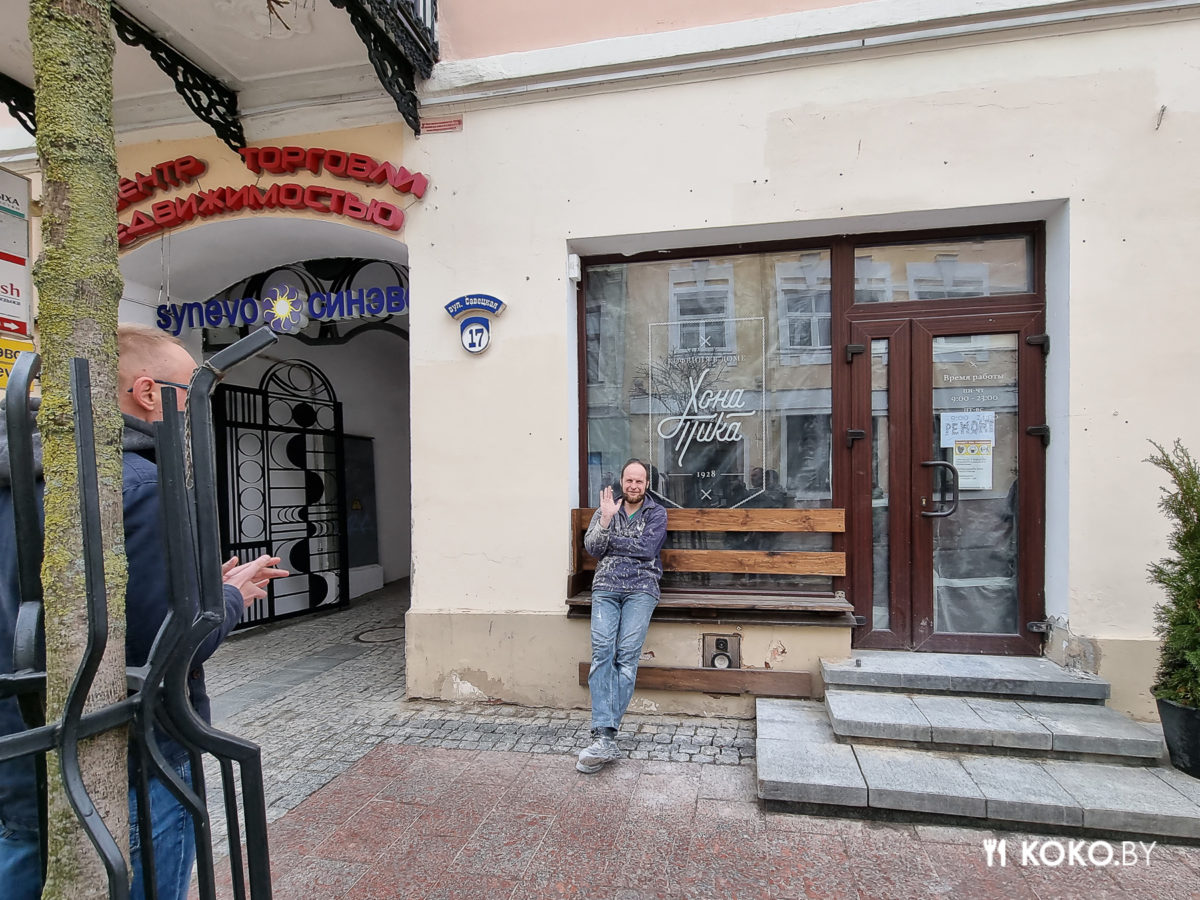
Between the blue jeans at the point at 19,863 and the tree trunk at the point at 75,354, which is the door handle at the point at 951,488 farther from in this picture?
the blue jeans at the point at 19,863

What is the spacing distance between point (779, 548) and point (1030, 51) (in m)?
3.62

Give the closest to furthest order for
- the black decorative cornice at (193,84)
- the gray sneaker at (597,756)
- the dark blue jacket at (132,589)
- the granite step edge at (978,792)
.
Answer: the dark blue jacket at (132,589) → the granite step edge at (978,792) → the gray sneaker at (597,756) → the black decorative cornice at (193,84)

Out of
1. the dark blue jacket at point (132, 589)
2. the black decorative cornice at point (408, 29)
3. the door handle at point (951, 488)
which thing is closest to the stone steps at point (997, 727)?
the door handle at point (951, 488)

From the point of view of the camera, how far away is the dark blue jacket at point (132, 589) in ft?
4.41

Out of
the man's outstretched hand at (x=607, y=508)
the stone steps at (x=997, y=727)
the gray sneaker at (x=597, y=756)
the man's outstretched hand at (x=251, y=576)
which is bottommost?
the gray sneaker at (x=597, y=756)

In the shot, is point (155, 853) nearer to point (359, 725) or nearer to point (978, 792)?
point (359, 725)

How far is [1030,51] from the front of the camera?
4.09m

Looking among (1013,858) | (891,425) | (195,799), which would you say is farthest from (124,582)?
(891,425)

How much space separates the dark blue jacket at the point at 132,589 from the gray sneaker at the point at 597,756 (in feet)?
8.35

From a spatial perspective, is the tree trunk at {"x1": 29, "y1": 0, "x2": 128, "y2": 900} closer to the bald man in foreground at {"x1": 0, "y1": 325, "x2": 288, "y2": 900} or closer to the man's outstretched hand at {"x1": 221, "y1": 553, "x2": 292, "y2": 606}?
the bald man in foreground at {"x1": 0, "y1": 325, "x2": 288, "y2": 900}

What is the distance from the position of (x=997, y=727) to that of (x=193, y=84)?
22.5ft

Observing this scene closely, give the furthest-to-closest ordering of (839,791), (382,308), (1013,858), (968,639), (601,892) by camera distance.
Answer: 1. (382,308)
2. (968,639)
3. (839,791)
4. (1013,858)
5. (601,892)

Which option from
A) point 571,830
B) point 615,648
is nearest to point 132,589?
point 571,830

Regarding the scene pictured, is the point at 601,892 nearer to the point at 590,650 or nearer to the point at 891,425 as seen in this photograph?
the point at 590,650
